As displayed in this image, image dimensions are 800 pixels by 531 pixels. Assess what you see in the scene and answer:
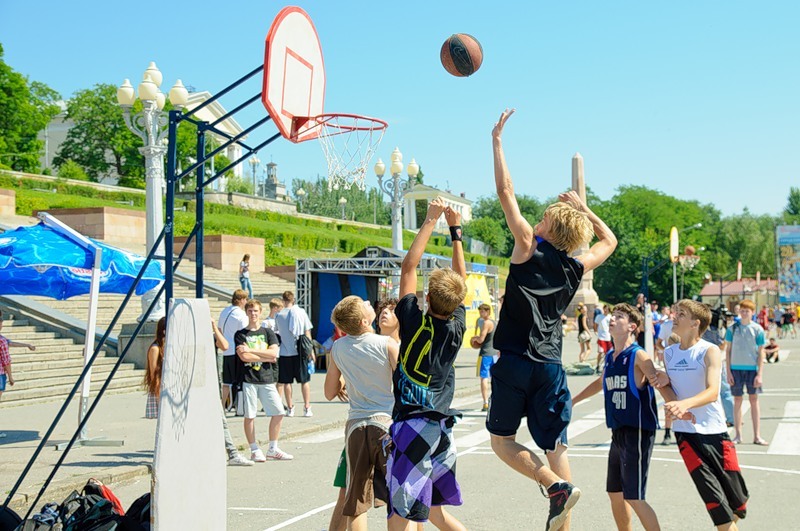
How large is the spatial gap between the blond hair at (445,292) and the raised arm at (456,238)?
7.1 inches

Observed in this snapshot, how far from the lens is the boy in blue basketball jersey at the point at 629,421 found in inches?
221

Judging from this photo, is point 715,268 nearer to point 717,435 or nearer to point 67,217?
point 67,217

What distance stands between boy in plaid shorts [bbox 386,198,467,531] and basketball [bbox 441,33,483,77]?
7.27 ft

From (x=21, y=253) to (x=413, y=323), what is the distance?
7767mm

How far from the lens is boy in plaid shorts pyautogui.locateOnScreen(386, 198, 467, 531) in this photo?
490 cm

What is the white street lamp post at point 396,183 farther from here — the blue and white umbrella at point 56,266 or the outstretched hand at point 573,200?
the outstretched hand at point 573,200

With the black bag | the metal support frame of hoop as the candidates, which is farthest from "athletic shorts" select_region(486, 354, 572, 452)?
the black bag

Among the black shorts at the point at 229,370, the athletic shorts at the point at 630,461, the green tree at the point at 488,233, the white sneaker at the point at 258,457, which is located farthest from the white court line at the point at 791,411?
the green tree at the point at 488,233

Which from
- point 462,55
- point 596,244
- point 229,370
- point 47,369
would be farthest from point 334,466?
point 47,369

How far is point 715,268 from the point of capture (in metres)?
109

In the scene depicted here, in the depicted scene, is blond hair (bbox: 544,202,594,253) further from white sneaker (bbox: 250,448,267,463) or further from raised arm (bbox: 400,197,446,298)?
white sneaker (bbox: 250,448,267,463)

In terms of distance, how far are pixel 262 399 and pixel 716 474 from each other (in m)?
6.17

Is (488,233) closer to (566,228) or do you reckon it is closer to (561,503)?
(566,228)

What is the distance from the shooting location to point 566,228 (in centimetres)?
500
